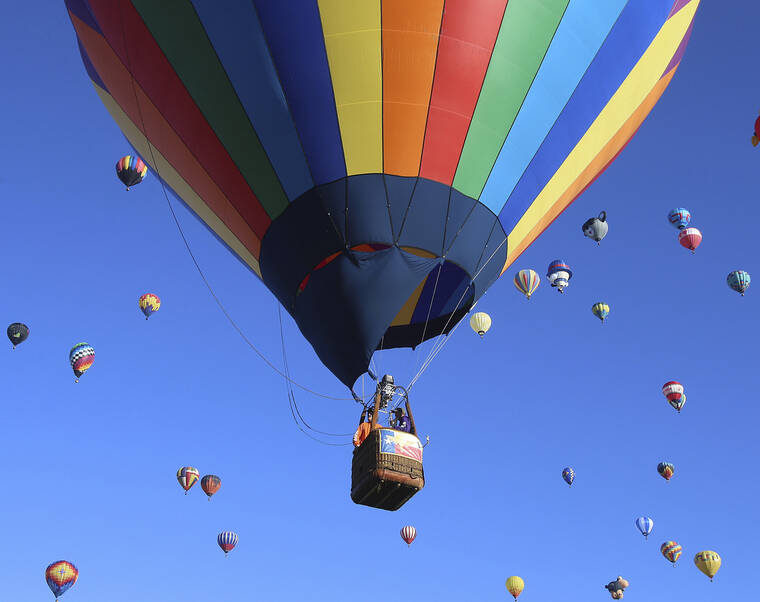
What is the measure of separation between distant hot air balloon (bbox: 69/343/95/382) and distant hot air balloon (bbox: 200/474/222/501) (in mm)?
4143

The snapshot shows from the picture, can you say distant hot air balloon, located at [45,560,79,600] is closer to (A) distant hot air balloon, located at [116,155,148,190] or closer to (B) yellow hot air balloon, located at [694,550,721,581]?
(A) distant hot air balloon, located at [116,155,148,190]

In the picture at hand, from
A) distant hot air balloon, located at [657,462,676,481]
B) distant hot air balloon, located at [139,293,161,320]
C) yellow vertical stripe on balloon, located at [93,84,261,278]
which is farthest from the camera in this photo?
distant hot air balloon, located at [657,462,676,481]

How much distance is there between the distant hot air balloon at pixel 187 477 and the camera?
2188 centimetres

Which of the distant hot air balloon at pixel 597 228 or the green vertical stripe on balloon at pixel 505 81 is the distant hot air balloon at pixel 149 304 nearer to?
the distant hot air balloon at pixel 597 228

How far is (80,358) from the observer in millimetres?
20547

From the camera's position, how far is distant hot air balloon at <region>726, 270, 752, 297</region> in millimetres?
21531

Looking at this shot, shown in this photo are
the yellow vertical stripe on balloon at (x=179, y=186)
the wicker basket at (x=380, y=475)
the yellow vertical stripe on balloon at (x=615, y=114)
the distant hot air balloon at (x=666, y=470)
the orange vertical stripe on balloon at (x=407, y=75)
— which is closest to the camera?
the wicker basket at (x=380, y=475)

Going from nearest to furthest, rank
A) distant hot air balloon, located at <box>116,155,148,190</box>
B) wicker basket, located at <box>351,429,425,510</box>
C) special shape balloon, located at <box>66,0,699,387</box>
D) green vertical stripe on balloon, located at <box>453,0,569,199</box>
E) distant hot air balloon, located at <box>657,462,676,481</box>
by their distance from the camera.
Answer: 1. wicker basket, located at <box>351,429,425,510</box>
2. special shape balloon, located at <box>66,0,699,387</box>
3. green vertical stripe on balloon, located at <box>453,0,569,199</box>
4. distant hot air balloon, located at <box>116,155,148,190</box>
5. distant hot air balloon, located at <box>657,462,676,481</box>

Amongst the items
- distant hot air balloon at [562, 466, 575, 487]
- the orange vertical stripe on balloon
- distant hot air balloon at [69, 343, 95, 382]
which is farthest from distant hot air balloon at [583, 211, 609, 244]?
the orange vertical stripe on balloon

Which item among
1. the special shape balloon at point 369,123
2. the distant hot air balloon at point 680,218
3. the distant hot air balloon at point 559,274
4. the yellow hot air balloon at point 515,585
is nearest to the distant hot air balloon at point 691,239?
the distant hot air balloon at point 680,218

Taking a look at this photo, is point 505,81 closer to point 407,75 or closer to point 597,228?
point 407,75

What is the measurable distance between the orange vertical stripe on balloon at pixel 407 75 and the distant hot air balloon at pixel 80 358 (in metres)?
15.0

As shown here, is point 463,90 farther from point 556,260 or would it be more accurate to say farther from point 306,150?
point 556,260

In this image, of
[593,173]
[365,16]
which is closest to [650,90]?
[593,173]
